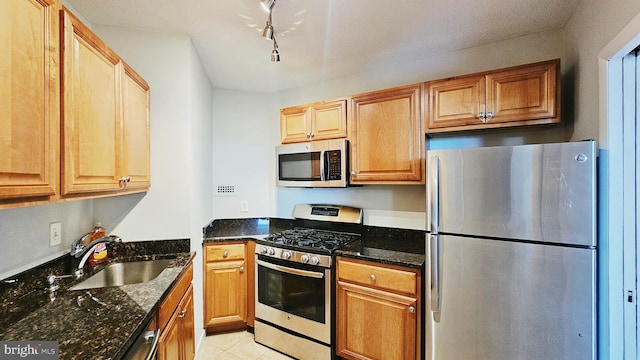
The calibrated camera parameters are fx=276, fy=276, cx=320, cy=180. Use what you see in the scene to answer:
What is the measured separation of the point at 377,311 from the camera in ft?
6.37

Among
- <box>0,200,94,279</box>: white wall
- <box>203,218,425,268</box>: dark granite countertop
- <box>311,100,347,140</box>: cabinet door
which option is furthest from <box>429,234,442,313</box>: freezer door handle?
<box>0,200,94,279</box>: white wall

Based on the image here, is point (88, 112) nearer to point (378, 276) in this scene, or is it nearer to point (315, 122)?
point (315, 122)

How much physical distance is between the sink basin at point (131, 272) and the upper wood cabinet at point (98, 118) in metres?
0.51

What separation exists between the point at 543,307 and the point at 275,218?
245cm

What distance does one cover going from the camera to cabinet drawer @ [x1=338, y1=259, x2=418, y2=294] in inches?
72.0

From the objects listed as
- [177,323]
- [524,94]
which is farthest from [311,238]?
[524,94]

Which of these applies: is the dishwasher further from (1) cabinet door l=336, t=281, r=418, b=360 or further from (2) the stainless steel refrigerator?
(2) the stainless steel refrigerator

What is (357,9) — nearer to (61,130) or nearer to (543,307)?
(61,130)

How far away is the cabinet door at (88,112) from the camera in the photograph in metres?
1.12

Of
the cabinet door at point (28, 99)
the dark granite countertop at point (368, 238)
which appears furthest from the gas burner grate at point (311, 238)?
the cabinet door at point (28, 99)

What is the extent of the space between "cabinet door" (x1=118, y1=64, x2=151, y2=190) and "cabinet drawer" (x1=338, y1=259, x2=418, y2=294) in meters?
1.50

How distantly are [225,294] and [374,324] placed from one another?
1368 mm

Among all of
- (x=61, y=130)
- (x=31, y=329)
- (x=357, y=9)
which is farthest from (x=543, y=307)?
(x=61, y=130)

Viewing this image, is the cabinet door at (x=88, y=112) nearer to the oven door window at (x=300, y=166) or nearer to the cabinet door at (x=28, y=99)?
the cabinet door at (x=28, y=99)
